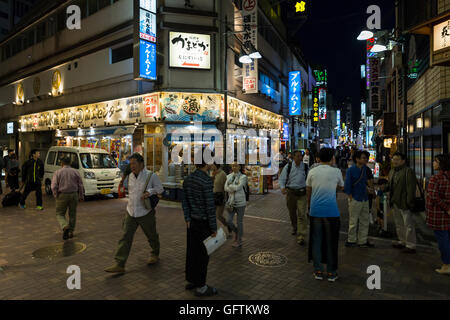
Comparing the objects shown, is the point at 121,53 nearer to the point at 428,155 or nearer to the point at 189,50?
the point at 189,50

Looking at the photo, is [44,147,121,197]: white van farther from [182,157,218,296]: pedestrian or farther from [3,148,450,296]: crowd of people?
[182,157,218,296]: pedestrian

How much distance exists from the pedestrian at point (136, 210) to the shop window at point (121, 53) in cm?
1279

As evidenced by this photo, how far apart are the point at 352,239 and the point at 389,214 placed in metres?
4.23

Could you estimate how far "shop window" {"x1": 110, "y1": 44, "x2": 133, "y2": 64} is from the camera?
16.0m

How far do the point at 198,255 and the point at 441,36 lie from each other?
6969mm

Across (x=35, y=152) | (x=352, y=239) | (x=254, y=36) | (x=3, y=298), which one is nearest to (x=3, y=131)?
(x=35, y=152)

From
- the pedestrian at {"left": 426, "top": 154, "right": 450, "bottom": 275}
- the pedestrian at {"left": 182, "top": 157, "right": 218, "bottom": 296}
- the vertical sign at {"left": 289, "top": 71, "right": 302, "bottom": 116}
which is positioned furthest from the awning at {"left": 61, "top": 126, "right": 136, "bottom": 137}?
the vertical sign at {"left": 289, "top": 71, "right": 302, "bottom": 116}

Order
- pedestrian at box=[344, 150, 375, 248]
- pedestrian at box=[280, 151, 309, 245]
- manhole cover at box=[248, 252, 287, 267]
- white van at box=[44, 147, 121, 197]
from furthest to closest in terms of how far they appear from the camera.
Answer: white van at box=[44, 147, 121, 197] < pedestrian at box=[280, 151, 309, 245] < pedestrian at box=[344, 150, 375, 248] < manhole cover at box=[248, 252, 287, 267]

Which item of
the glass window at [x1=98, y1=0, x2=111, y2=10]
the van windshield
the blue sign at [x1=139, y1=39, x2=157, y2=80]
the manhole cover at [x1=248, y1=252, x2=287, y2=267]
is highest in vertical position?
the glass window at [x1=98, y1=0, x2=111, y2=10]

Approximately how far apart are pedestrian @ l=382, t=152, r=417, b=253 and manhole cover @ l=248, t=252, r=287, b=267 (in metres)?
2.61

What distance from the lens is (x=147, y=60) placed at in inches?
534

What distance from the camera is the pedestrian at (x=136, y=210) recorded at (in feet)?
16.0

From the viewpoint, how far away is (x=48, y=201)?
11.7m
